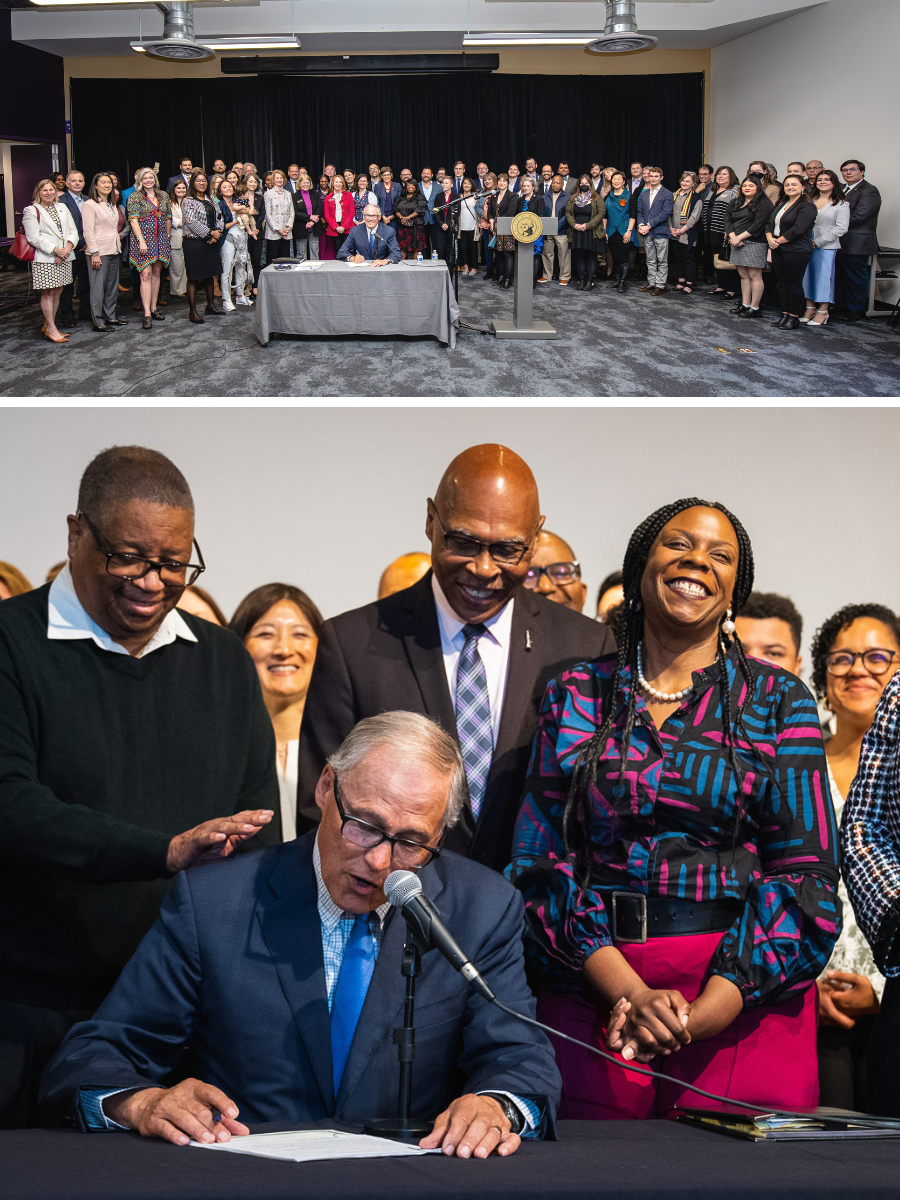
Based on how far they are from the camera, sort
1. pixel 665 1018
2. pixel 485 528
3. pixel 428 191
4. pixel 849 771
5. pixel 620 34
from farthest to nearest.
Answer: pixel 428 191
pixel 620 34
pixel 849 771
pixel 485 528
pixel 665 1018

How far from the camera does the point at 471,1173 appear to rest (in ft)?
3.70

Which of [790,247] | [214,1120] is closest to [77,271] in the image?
[790,247]

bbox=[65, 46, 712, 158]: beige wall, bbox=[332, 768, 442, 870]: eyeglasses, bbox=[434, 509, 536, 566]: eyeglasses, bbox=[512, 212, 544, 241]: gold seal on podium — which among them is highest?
bbox=[65, 46, 712, 158]: beige wall

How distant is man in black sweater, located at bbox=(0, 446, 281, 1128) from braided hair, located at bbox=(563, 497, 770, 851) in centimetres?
60

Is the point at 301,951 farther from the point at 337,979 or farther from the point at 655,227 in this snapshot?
the point at 655,227

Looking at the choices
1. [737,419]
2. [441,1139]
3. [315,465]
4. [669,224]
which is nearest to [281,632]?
[315,465]

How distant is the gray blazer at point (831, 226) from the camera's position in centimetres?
447

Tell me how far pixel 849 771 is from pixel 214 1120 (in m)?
2.00

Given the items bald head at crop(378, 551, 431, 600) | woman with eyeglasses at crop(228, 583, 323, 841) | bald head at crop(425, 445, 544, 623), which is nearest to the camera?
bald head at crop(425, 445, 544, 623)

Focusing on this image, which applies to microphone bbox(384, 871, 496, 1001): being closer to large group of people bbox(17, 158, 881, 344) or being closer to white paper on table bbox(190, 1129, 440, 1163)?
white paper on table bbox(190, 1129, 440, 1163)

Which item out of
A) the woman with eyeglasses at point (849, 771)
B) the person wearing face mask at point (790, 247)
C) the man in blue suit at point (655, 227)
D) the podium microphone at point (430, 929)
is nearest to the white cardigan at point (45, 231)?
the man in blue suit at point (655, 227)

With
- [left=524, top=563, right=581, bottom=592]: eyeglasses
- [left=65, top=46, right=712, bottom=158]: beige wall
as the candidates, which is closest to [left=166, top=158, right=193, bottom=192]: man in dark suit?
[left=65, top=46, right=712, bottom=158]: beige wall

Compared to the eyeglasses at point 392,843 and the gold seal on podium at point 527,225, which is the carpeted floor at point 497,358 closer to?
the gold seal on podium at point 527,225

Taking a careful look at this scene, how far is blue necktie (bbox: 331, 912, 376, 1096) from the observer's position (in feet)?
5.14
